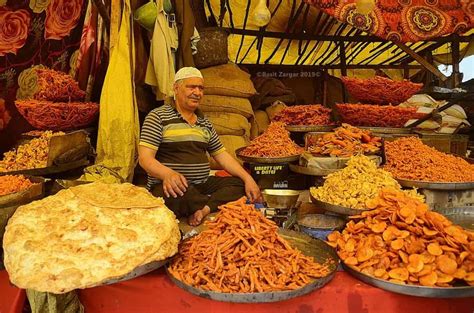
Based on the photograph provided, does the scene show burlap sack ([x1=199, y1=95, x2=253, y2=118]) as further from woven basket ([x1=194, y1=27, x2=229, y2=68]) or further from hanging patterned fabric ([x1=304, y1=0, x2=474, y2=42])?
hanging patterned fabric ([x1=304, y1=0, x2=474, y2=42])

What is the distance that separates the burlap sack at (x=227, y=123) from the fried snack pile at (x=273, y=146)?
75cm

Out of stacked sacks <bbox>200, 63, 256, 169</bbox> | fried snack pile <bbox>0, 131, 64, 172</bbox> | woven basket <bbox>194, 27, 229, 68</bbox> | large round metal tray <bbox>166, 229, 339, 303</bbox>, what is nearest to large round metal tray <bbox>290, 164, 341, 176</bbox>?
large round metal tray <bbox>166, 229, 339, 303</bbox>

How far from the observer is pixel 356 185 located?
257 centimetres

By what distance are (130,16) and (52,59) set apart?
35.2 inches

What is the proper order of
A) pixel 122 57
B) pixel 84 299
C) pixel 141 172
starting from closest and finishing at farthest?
pixel 84 299
pixel 122 57
pixel 141 172

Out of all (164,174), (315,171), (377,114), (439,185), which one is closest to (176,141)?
(164,174)

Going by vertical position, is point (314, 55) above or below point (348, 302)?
above

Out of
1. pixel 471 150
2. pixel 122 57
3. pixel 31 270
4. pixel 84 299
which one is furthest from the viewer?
pixel 471 150

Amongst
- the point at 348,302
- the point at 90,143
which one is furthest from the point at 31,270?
the point at 90,143

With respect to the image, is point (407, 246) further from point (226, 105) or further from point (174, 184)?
point (226, 105)

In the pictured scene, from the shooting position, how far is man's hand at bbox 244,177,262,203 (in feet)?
10.1

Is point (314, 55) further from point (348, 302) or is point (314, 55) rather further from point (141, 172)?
point (348, 302)

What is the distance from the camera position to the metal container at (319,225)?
2.31 m

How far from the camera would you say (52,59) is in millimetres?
Result: 4023
